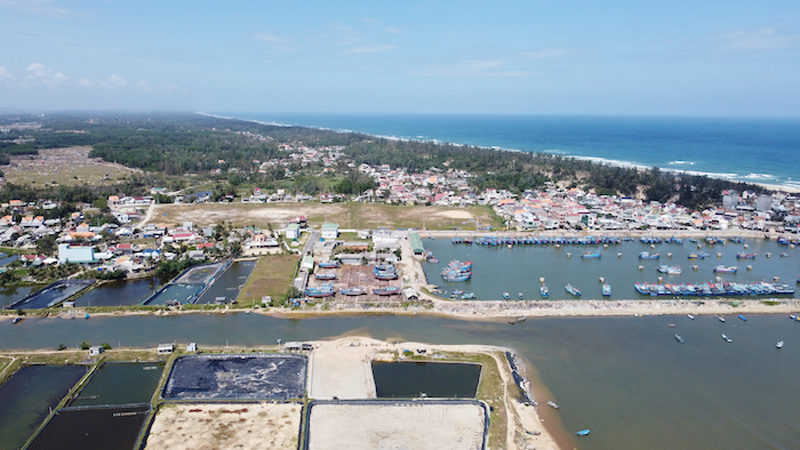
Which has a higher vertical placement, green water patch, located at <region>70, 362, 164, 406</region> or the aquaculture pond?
the aquaculture pond

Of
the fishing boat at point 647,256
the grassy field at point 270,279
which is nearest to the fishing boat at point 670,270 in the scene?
the fishing boat at point 647,256

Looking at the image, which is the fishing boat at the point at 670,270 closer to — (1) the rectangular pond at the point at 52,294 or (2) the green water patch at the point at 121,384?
(2) the green water patch at the point at 121,384

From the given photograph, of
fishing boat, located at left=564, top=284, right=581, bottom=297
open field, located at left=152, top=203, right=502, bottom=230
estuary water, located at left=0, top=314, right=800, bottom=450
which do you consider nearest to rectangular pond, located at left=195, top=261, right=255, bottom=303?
estuary water, located at left=0, top=314, right=800, bottom=450

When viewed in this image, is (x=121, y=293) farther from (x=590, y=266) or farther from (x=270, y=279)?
(x=590, y=266)

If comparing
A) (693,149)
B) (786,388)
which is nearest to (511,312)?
(786,388)

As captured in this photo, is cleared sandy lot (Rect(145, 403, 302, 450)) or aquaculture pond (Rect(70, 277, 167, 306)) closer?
cleared sandy lot (Rect(145, 403, 302, 450))

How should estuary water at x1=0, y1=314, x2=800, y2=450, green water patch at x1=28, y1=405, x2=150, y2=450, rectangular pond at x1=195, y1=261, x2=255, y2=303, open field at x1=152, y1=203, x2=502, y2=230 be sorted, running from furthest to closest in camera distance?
1. open field at x1=152, y1=203, x2=502, y2=230
2. rectangular pond at x1=195, y1=261, x2=255, y2=303
3. estuary water at x1=0, y1=314, x2=800, y2=450
4. green water patch at x1=28, y1=405, x2=150, y2=450

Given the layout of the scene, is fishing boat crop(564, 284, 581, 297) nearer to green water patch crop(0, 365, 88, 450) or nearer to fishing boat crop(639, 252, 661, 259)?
fishing boat crop(639, 252, 661, 259)
